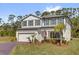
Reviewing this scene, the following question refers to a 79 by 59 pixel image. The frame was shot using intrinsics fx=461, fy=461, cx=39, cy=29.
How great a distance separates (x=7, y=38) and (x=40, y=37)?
0.34 meters

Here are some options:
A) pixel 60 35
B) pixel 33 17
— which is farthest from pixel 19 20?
pixel 60 35

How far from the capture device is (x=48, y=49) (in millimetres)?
4711

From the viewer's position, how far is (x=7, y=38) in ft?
15.6

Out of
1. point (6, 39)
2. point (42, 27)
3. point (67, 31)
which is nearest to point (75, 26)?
point (67, 31)

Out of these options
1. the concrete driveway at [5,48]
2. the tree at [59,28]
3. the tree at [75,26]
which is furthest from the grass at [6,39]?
the tree at [75,26]

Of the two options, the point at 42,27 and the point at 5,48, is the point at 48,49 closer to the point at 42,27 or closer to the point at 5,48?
the point at 42,27

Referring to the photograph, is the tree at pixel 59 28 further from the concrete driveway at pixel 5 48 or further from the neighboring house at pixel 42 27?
the concrete driveway at pixel 5 48

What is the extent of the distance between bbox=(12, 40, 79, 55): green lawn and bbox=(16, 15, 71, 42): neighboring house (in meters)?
0.07

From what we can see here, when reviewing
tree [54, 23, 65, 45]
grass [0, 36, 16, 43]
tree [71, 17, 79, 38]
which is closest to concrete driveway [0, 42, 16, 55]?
grass [0, 36, 16, 43]

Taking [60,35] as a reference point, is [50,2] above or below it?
above

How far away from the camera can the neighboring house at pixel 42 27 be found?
185 inches

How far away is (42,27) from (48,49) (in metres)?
0.23

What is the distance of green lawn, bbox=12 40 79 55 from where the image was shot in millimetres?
4691
